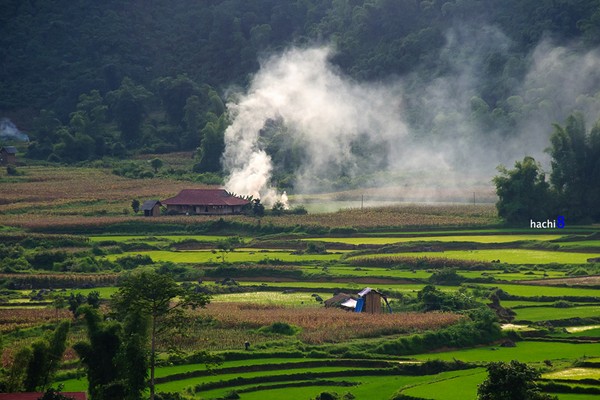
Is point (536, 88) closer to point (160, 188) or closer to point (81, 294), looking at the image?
point (160, 188)

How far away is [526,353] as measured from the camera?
48.9 meters

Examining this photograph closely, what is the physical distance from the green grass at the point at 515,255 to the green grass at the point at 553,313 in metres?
13.4

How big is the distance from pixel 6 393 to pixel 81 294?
25.0m

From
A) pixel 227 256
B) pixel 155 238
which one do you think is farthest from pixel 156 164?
pixel 227 256

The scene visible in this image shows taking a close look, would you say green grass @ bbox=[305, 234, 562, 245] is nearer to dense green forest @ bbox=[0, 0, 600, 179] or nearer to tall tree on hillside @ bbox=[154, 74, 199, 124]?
dense green forest @ bbox=[0, 0, 600, 179]

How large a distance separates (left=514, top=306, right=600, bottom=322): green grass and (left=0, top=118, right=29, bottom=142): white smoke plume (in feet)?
321

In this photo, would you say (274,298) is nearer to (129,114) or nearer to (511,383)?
(511,383)

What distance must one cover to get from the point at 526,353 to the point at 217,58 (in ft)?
393

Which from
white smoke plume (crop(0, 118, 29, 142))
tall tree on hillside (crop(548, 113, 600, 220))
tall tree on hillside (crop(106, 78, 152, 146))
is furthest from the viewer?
white smoke plume (crop(0, 118, 29, 142))

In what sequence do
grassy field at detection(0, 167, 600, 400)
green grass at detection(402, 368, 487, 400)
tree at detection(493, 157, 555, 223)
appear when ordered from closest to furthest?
green grass at detection(402, 368, 487, 400), grassy field at detection(0, 167, 600, 400), tree at detection(493, 157, 555, 223)

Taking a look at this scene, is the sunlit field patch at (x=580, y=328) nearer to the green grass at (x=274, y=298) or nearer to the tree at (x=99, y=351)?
the green grass at (x=274, y=298)

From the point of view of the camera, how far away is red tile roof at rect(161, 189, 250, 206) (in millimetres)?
99125

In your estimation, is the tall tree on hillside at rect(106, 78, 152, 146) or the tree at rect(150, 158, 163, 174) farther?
the tall tree on hillside at rect(106, 78, 152, 146)

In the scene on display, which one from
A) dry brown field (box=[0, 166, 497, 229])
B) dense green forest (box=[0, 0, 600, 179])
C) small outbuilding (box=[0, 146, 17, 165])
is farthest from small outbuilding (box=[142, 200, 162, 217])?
small outbuilding (box=[0, 146, 17, 165])
